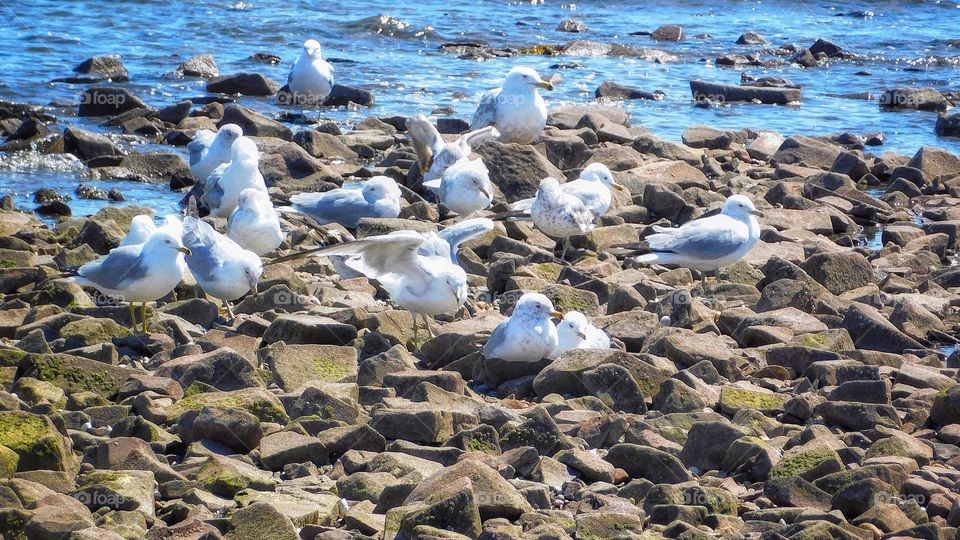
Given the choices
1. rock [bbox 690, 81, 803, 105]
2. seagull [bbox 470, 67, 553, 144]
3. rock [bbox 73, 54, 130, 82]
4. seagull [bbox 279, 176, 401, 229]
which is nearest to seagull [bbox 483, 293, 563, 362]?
seagull [bbox 279, 176, 401, 229]

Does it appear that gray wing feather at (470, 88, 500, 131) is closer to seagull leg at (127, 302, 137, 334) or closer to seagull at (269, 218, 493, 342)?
seagull at (269, 218, 493, 342)

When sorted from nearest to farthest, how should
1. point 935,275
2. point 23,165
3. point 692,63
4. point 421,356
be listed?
point 421,356 < point 935,275 < point 23,165 < point 692,63

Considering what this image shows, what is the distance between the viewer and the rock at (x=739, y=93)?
1864cm

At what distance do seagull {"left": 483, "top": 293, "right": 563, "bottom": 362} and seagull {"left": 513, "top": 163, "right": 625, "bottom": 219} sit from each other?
9.95 ft

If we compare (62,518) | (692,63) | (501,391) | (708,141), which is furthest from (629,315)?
(692,63)

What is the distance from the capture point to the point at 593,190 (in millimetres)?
10375

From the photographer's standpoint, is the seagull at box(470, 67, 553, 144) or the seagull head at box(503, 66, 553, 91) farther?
the seagull head at box(503, 66, 553, 91)

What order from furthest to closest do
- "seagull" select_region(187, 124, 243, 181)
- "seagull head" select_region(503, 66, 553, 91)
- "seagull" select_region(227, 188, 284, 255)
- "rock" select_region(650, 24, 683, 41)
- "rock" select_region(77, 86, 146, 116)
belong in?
1. "rock" select_region(650, 24, 683, 41)
2. "rock" select_region(77, 86, 146, 116)
3. "seagull head" select_region(503, 66, 553, 91)
4. "seagull" select_region(187, 124, 243, 181)
5. "seagull" select_region(227, 188, 284, 255)

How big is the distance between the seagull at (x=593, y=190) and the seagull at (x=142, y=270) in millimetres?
3460

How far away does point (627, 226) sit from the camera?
10.6 m

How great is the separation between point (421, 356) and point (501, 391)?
83 centimetres

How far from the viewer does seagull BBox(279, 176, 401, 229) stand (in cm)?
1042

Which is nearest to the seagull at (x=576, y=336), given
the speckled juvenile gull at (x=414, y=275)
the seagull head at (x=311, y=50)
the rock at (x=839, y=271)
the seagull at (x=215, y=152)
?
the speckled juvenile gull at (x=414, y=275)

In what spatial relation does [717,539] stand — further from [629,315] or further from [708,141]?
[708,141]
